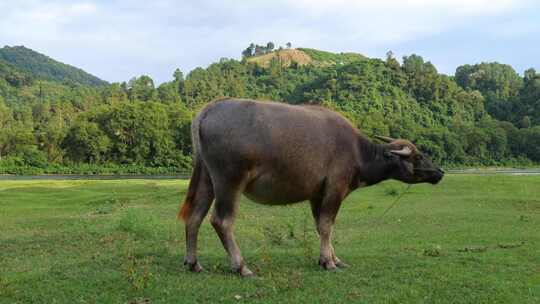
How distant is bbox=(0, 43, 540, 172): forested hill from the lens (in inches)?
2739

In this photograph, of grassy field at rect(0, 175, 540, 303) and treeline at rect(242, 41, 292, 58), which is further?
treeline at rect(242, 41, 292, 58)

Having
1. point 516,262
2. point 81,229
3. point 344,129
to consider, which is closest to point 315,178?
point 344,129

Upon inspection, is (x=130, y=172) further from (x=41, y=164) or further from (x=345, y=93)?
(x=345, y=93)

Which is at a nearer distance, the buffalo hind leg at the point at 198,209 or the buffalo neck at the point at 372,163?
the buffalo hind leg at the point at 198,209

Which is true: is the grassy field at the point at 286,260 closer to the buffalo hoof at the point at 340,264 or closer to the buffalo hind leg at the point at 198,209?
the buffalo hoof at the point at 340,264

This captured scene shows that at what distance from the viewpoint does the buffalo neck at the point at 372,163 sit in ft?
24.4

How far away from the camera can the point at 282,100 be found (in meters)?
101

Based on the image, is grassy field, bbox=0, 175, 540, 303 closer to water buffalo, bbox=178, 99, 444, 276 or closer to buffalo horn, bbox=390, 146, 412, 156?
water buffalo, bbox=178, 99, 444, 276

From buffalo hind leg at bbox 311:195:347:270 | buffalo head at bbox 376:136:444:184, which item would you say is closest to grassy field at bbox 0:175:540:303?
buffalo hind leg at bbox 311:195:347:270

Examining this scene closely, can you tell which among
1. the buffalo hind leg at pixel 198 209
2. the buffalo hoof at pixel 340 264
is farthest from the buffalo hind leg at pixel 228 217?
the buffalo hoof at pixel 340 264

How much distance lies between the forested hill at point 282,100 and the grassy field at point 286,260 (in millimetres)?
33704

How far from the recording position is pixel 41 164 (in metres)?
67.1

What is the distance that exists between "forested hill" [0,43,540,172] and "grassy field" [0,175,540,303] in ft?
111

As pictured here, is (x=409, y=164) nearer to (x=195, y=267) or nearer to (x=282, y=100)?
(x=195, y=267)
